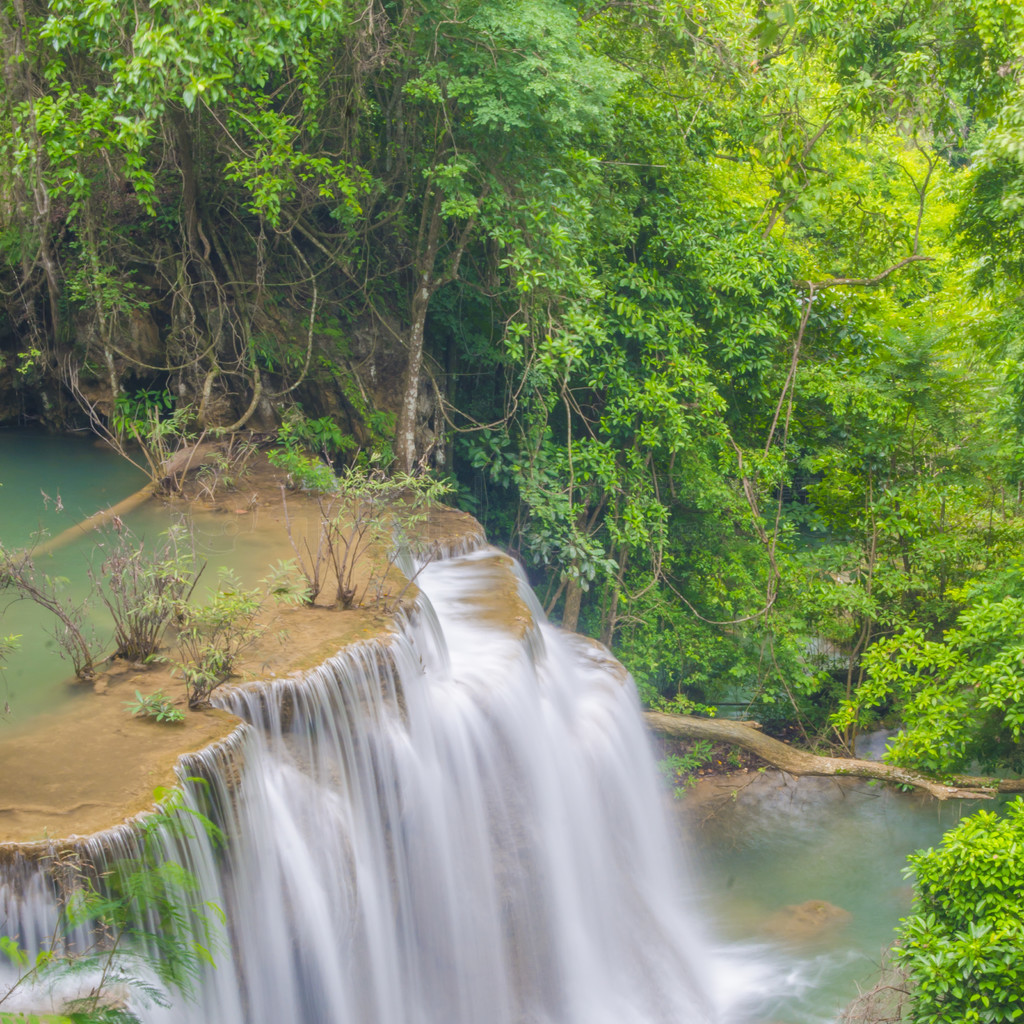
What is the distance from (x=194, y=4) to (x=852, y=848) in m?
10.3

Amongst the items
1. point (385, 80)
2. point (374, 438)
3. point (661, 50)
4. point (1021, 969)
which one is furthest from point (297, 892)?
point (661, 50)

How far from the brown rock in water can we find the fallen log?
1406mm

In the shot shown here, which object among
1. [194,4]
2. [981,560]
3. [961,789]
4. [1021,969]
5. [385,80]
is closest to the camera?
[1021,969]

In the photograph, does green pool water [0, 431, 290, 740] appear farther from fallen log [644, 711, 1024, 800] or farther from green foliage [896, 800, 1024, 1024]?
green foliage [896, 800, 1024, 1024]

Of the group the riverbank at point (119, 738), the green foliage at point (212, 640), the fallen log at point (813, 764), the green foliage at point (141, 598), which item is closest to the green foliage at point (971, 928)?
the fallen log at point (813, 764)

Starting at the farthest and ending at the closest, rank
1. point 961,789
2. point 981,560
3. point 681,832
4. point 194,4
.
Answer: point 981,560
point 681,832
point 961,789
point 194,4

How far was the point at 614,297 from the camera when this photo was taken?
1089 cm

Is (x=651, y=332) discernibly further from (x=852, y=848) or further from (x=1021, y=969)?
(x=1021, y=969)

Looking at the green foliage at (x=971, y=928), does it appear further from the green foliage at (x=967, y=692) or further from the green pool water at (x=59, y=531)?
the green pool water at (x=59, y=531)

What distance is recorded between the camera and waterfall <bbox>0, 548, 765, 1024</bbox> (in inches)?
211

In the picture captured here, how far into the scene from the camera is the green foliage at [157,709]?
5.44m

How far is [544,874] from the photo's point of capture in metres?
7.64

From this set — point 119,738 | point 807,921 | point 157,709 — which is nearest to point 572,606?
point 807,921

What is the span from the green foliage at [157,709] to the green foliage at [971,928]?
4712mm
